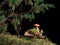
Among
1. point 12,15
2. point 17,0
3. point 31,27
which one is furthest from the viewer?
point 31,27

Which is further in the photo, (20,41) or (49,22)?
(49,22)

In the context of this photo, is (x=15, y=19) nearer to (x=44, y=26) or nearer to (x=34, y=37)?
(x=34, y=37)

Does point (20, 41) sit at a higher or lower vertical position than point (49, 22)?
lower

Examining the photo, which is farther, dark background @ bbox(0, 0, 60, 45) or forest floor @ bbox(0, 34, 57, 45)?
dark background @ bbox(0, 0, 60, 45)

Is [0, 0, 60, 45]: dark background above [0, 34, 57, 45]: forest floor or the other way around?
above

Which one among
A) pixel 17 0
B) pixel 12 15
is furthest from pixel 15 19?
pixel 17 0

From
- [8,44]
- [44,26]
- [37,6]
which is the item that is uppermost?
[37,6]

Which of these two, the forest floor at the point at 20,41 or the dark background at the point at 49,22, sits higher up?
the dark background at the point at 49,22

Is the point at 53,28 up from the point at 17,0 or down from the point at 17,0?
down

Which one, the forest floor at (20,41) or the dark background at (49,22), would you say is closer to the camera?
the forest floor at (20,41)

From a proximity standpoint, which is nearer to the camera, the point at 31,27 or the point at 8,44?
the point at 8,44

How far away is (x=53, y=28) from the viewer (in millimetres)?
7332

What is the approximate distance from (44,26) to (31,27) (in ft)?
1.54

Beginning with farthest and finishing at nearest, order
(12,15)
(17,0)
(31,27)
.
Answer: (31,27), (12,15), (17,0)
